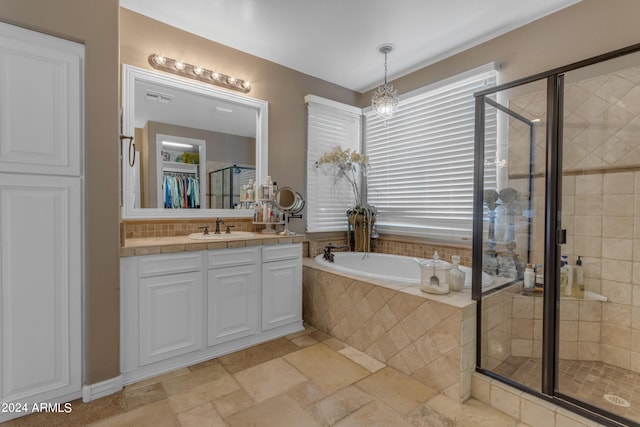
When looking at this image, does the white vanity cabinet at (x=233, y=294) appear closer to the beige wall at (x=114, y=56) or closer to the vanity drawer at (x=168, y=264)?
the vanity drawer at (x=168, y=264)

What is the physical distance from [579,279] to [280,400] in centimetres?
210

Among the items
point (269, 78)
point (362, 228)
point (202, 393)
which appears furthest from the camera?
point (362, 228)

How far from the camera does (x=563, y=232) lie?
66.2 inches

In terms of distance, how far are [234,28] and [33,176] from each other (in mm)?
1841

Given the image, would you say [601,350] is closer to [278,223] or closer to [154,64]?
[278,223]

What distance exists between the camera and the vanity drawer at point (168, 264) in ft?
6.55

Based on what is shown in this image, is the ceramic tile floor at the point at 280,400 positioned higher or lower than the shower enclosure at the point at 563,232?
lower

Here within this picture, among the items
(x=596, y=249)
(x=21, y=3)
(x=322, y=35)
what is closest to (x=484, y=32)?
(x=322, y=35)

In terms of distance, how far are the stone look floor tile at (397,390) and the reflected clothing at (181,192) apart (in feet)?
6.44

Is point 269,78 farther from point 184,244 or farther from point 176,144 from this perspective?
point 184,244

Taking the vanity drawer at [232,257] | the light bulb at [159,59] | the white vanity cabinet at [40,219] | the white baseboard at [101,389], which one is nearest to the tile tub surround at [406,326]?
the vanity drawer at [232,257]

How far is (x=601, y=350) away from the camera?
1.98 meters

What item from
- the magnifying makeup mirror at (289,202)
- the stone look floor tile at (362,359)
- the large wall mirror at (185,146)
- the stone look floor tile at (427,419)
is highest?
the large wall mirror at (185,146)

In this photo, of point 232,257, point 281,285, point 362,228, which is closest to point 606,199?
point 362,228
